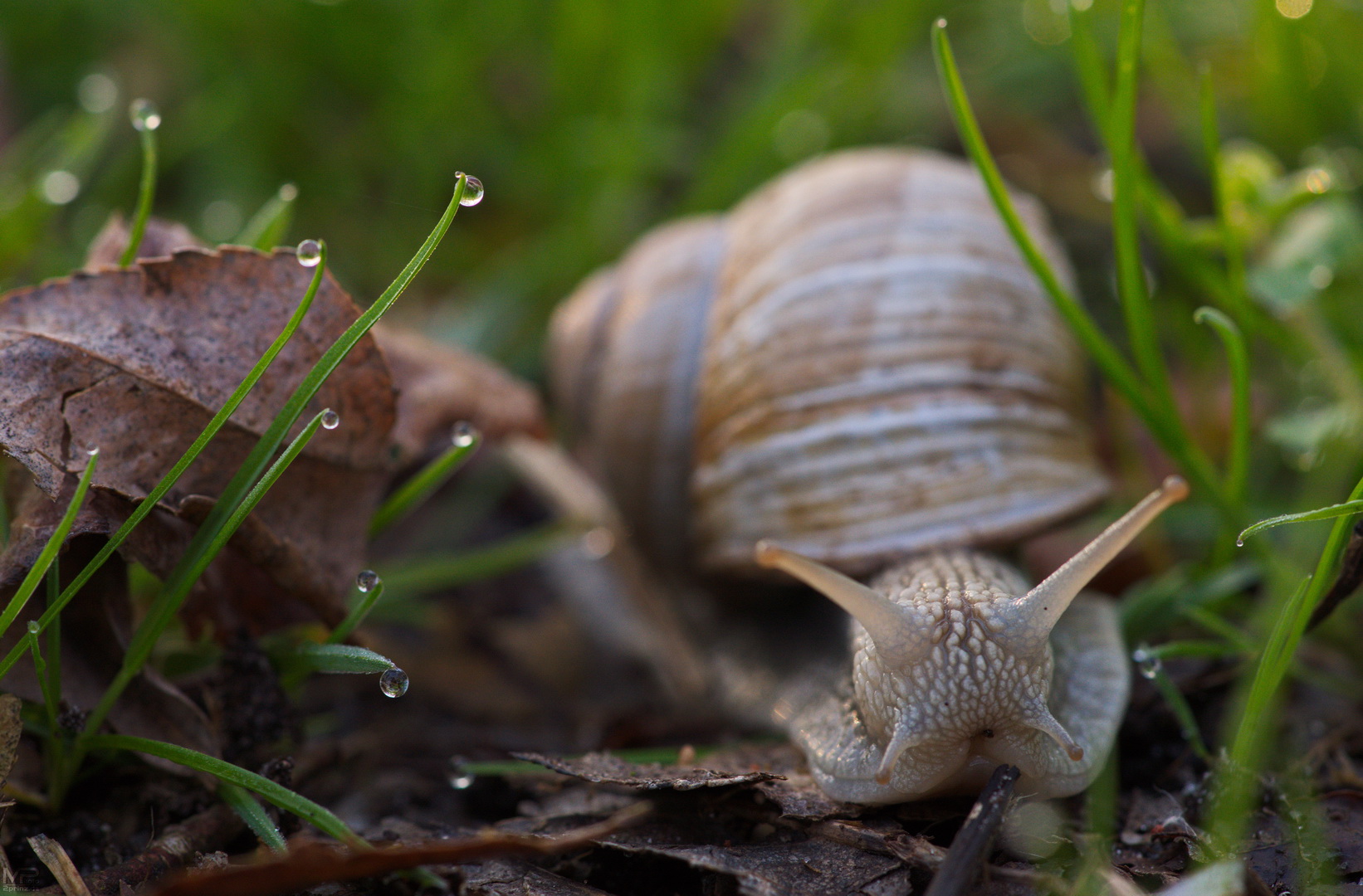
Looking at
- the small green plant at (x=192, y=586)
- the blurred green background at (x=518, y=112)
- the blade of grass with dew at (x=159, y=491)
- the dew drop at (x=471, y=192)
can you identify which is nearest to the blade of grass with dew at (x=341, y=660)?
the small green plant at (x=192, y=586)

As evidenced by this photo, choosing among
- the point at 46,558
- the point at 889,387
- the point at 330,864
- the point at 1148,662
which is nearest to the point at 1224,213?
the point at 889,387

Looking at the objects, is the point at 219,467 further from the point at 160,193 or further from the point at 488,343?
the point at 160,193

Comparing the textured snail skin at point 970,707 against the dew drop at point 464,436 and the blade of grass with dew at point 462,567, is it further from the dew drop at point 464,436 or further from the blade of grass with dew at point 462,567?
the blade of grass with dew at point 462,567

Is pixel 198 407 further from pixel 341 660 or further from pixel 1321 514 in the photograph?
pixel 1321 514

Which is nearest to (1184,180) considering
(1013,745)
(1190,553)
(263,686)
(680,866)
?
(1190,553)

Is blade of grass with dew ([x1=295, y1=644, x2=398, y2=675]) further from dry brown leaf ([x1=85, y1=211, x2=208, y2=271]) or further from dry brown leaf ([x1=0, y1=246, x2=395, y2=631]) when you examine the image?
dry brown leaf ([x1=85, y1=211, x2=208, y2=271])

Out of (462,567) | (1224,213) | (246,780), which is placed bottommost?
(462,567)

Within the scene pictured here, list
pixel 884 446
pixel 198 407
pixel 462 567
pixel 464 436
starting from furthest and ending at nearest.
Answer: pixel 462 567 < pixel 884 446 < pixel 464 436 < pixel 198 407
